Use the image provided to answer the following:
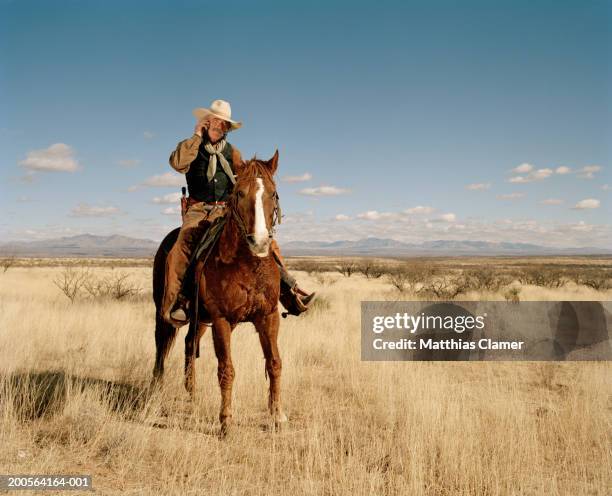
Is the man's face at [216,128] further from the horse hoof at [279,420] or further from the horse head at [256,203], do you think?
the horse hoof at [279,420]

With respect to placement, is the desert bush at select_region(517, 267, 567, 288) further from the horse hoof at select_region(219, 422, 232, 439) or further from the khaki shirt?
the horse hoof at select_region(219, 422, 232, 439)

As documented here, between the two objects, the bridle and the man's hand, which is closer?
the bridle

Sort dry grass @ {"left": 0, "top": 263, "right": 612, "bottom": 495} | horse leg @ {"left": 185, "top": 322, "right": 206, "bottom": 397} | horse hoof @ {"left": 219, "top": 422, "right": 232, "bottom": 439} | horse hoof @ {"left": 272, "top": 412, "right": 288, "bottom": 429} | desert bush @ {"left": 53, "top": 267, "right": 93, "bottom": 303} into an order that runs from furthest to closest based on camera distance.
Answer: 1. desert bush @ {"left": 53, "top": 267, "right": 93, "bottom": 303}
2. horse leg @ {"left": 185, "top": 322, "right": 206, "bottom": 397}
3. horse hoof @ {"left": 272, "top": 412, "right": 288, "bottom": 429}
4. horse hoof @ {"left": 219, "top": 422, "right": 232, "bottom": 439}
5. dry grass @ {"left": 0, "top": 263, "right": 612, "bottom": 495}

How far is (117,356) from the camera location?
8984mm

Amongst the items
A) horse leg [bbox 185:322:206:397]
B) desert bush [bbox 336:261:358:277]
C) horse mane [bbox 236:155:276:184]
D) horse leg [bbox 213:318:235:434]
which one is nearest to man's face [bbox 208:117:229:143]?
horse mane [bbox 236:155:276:184]

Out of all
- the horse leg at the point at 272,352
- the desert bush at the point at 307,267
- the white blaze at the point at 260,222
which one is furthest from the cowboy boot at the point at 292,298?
the desert bush at the point at 307,267

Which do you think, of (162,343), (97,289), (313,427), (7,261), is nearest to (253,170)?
(313,427)

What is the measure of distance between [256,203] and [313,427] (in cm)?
271

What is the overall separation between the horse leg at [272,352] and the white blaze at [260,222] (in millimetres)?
1294

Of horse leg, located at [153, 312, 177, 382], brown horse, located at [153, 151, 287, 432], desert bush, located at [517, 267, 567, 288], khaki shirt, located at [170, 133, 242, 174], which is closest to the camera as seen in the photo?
brown horse, located at [153, 151, 287, 432]

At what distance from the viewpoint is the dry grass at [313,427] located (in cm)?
417

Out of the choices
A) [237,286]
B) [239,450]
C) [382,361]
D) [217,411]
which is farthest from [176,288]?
[382,361]

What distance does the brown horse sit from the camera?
4570mm

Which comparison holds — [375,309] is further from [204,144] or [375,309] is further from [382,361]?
[204,144]
